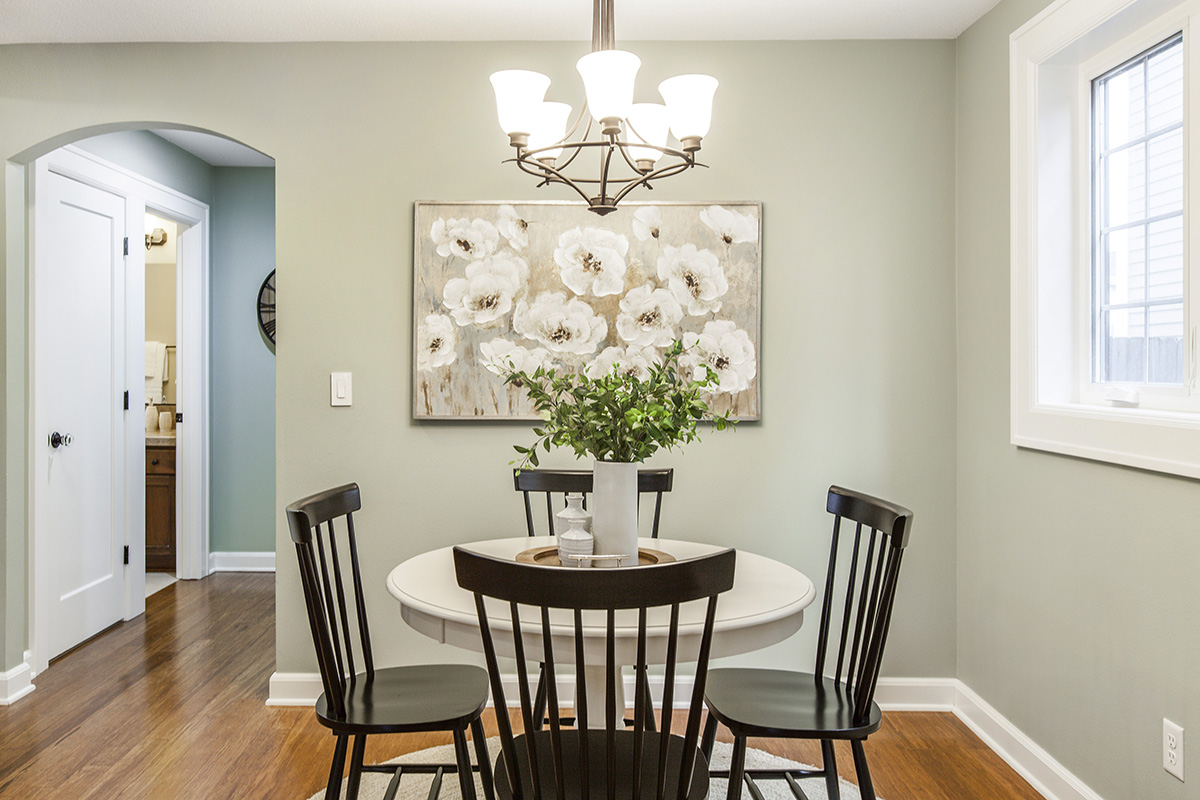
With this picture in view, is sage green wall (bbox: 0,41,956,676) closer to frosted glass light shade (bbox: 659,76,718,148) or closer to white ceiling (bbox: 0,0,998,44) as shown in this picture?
white ceiling (bbox: 0,0,998,44)

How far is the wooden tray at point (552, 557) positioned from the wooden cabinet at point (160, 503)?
11.4ft

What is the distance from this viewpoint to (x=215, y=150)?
14.5ft

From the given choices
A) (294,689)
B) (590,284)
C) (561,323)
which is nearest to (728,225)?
(590,284)

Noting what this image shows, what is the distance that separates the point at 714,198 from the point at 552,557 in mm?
1520

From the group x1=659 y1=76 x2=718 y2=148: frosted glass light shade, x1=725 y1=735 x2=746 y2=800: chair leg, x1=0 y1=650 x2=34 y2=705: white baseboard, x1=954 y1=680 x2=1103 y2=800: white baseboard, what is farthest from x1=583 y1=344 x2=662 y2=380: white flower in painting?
x1=0 y1=650 x2=34 y2=705: white baseboard

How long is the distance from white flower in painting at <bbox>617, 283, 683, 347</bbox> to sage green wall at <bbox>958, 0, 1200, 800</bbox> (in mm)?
1038

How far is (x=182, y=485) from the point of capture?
4.62m

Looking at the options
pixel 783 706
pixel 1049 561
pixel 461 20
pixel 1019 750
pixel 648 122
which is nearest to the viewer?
pixel 783 706

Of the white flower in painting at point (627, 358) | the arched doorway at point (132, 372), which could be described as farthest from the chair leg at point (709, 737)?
the arched doorway at point (132, 372)

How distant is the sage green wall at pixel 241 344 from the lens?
4797 mm

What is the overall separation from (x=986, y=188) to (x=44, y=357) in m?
3.57

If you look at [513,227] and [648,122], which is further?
[513,227]

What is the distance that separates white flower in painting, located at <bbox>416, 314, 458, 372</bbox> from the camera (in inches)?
113

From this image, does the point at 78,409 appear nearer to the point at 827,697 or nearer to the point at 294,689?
the point at 294,689
